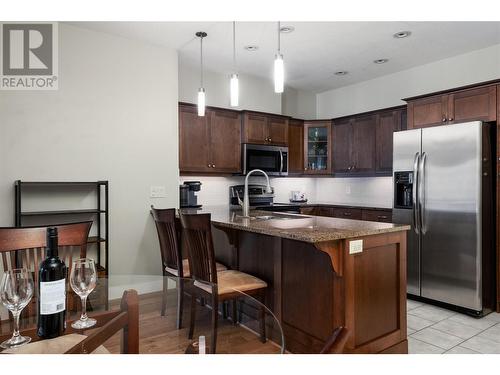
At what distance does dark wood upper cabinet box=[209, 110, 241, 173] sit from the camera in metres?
4.74

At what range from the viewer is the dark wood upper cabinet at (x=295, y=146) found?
5547 mm

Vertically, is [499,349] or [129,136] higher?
[129,136]

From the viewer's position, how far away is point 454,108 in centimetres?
371

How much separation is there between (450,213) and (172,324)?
9.97ft

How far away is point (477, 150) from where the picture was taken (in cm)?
327

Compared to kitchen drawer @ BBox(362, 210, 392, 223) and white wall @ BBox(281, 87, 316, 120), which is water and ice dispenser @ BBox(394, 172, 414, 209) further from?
white wall @ BBox(281, 87, 316, 120)

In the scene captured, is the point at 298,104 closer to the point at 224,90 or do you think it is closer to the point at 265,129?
the point at 265,129

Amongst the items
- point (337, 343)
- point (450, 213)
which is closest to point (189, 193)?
point (450, 213)

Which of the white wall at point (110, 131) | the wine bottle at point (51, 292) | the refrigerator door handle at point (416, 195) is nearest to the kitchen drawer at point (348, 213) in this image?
the refrigerator door handle at point (416, 195)

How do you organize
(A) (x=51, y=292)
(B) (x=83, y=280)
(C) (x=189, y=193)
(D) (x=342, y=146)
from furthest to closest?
(D) (x=342, y=146) < (C) (x=189, y=193) < (B) (x=83, y=280) < (A) (x=51, y=292)

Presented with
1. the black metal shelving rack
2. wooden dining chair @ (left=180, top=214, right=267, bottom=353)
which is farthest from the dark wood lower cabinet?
the black metal shelving rack

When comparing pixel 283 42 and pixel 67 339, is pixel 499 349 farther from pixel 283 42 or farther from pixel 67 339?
pixel 283 42
